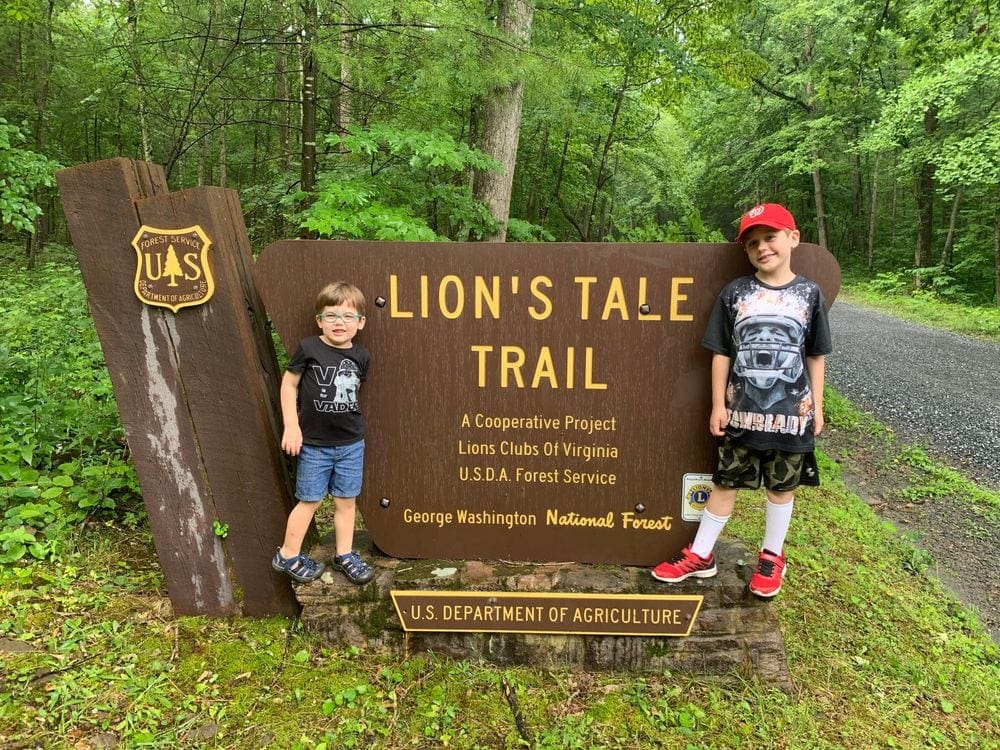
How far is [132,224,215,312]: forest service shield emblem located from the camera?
233 centimetres

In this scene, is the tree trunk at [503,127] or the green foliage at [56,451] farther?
the tree trunk at [503,127]

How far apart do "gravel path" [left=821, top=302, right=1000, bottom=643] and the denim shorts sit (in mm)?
3675

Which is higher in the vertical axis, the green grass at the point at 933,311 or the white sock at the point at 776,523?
the green grass at the point at 933,311

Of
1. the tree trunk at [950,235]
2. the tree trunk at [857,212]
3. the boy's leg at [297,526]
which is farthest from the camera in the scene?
the tree trunk at [857,212]

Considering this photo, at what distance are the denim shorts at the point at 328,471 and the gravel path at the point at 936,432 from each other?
12.1 ft

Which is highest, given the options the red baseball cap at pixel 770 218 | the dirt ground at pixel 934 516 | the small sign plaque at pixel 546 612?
the red baseball cap at pixel 770 218

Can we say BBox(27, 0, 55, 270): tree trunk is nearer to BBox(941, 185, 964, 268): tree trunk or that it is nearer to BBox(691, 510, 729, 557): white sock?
BBox(691, 510, 729, 557): white sock

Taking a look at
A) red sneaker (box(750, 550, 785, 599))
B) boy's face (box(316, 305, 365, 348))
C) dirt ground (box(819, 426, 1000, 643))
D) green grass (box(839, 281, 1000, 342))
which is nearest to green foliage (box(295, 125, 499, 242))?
boy's face (box(316, 305, 365, 348))

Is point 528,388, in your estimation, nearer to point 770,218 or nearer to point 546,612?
point 546,612

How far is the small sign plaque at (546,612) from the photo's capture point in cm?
245

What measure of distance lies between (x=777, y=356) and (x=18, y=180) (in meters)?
6.09

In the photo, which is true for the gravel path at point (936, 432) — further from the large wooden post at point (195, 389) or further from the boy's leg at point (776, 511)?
the large wooden post at point (195, 389)

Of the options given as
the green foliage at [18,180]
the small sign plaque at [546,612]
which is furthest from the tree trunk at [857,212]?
the green foliage at [18,180]

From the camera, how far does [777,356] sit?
85.7 inches
